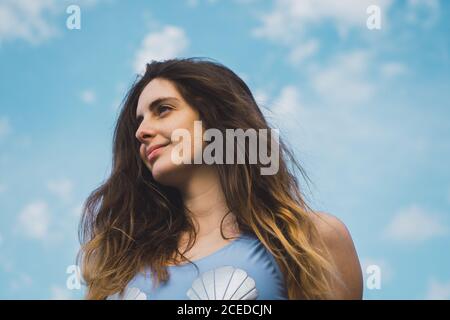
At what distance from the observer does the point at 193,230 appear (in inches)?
97.8

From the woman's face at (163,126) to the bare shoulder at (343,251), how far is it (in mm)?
600

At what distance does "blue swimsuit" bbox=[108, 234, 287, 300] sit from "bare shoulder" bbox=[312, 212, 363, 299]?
11.7 inches

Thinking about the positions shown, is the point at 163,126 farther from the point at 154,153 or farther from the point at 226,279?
the point at 226,279

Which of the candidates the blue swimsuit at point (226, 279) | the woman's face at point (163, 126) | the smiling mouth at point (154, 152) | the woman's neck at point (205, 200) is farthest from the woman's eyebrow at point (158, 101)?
the blue swimsuit at point (226, 279)

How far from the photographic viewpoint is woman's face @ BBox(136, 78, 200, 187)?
2.49m

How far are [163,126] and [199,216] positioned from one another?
15.8 inches

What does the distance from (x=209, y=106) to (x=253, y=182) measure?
0.38 m

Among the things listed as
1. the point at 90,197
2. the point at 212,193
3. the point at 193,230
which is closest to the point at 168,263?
the point at 193,230

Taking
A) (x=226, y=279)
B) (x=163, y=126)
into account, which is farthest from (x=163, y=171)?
(x=226, y=279)

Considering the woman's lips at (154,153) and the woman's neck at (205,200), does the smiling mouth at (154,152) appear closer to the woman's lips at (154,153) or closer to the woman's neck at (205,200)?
the woman's lips at (154,153)

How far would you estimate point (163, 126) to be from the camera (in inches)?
98.7

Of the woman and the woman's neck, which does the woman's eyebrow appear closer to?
the woman

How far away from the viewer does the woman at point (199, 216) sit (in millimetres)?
2197
